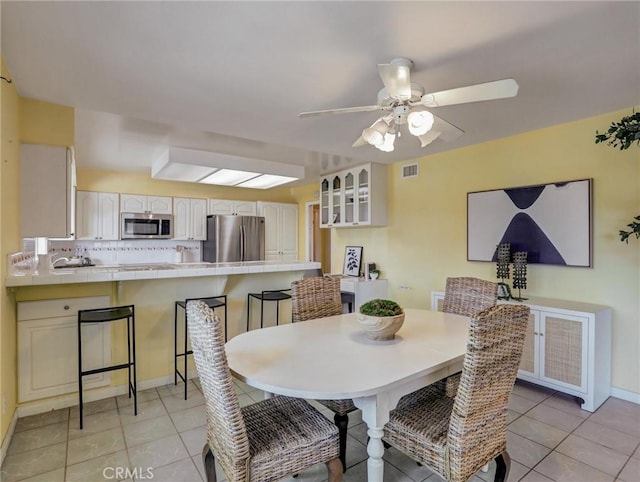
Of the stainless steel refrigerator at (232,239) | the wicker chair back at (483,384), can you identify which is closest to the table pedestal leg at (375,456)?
the wicker chair back at (483,384)

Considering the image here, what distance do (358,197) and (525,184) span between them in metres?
2.12

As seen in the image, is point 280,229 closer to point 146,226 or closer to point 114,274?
point 146,226

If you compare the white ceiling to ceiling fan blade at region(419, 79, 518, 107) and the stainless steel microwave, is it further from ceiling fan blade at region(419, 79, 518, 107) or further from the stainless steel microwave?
the stainless steel microwave

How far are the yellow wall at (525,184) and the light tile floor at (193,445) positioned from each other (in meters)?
0.72

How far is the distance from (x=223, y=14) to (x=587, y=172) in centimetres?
314

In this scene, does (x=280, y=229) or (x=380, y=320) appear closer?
(x=380, y=320)

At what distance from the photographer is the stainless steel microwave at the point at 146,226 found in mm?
5184

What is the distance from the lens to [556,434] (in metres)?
2.31

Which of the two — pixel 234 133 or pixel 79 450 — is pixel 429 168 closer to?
pixel 234 133

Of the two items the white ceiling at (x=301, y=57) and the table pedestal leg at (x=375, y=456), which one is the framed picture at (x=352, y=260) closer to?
the white ceiling at (x=301, y=57)

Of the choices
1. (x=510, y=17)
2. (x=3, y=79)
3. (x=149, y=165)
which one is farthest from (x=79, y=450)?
(x=149, y=165)

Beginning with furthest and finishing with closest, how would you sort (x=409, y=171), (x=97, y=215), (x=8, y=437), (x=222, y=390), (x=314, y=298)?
1. (x=97, y=215)
2. (x=409, y=171)
3. (x=314, y=298)
4. (x=8, y=437)
5. (x=222, y=390)

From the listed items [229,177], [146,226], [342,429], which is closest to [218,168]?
[229,177]

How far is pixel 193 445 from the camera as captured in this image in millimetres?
2180
